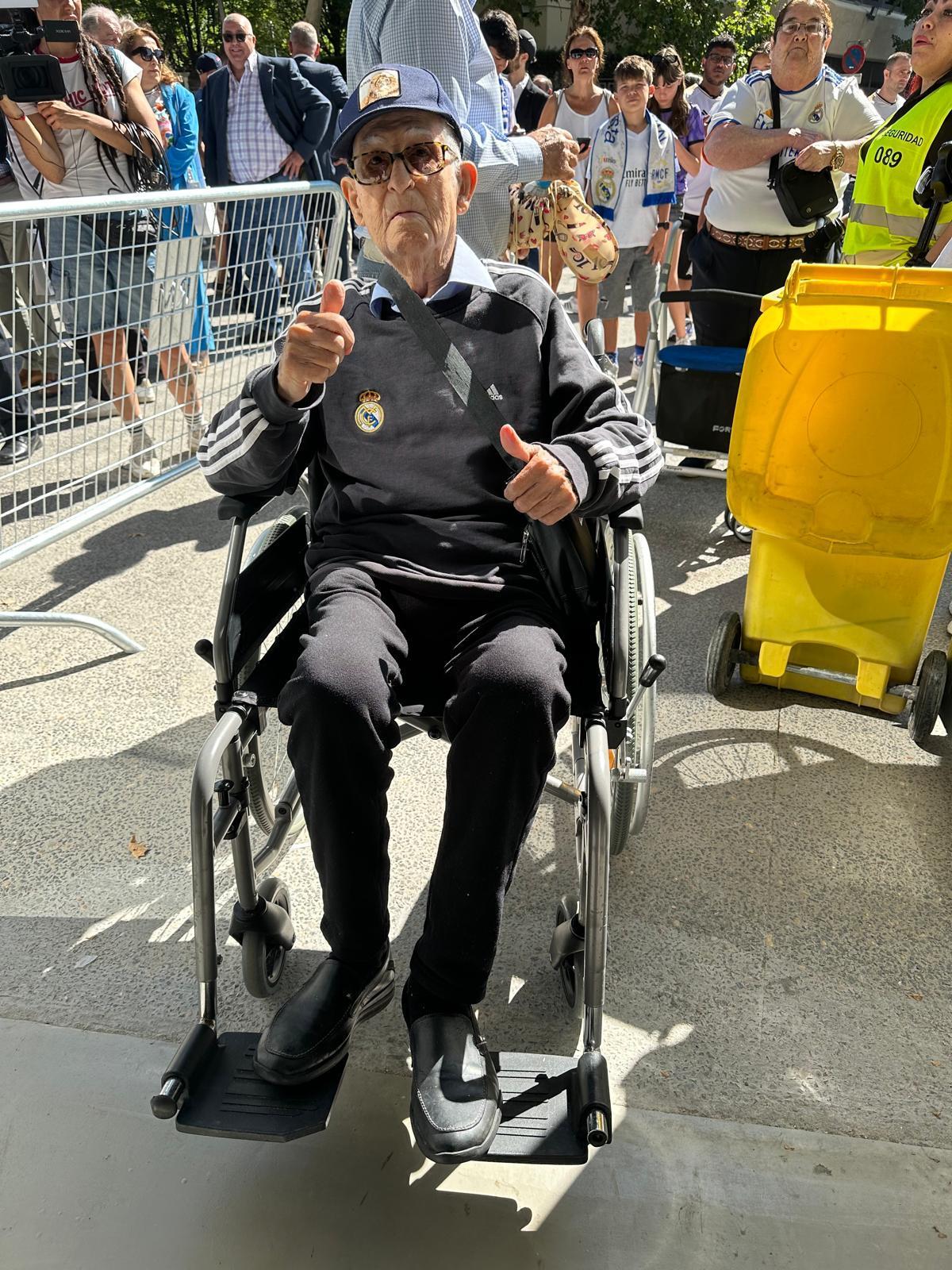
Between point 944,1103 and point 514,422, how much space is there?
1539mm

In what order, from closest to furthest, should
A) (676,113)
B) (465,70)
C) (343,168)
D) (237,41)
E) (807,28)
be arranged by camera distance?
(465,70), (807,28), (343,168), (237,41), (676,113)

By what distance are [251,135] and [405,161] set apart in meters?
6.01

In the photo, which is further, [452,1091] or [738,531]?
[738,531]

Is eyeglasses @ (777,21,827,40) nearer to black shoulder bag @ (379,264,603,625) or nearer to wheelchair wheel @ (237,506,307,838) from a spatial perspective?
black shoulder bag @ (379,264,603,625)

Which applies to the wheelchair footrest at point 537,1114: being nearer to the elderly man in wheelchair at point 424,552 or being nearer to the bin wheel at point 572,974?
the elderly man in wheelchair at point 424,552

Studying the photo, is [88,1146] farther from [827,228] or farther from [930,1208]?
[827,228]

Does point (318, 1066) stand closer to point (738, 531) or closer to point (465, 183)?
Answer: point (465, 183)

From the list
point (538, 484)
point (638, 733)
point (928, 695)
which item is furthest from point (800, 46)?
point (538, 484)

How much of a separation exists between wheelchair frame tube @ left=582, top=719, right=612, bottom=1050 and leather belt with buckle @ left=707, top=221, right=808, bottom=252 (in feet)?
11.5

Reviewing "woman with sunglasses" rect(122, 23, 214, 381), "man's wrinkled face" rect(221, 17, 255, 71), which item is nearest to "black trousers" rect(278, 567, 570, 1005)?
"woman with sunglasses" rect(122, 23, 214, 381)

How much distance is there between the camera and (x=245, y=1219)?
5.41 ft

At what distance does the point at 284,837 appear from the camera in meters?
2.27

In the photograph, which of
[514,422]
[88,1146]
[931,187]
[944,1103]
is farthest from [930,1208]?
[931,187]

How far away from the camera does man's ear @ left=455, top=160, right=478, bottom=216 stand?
84.2 inches
